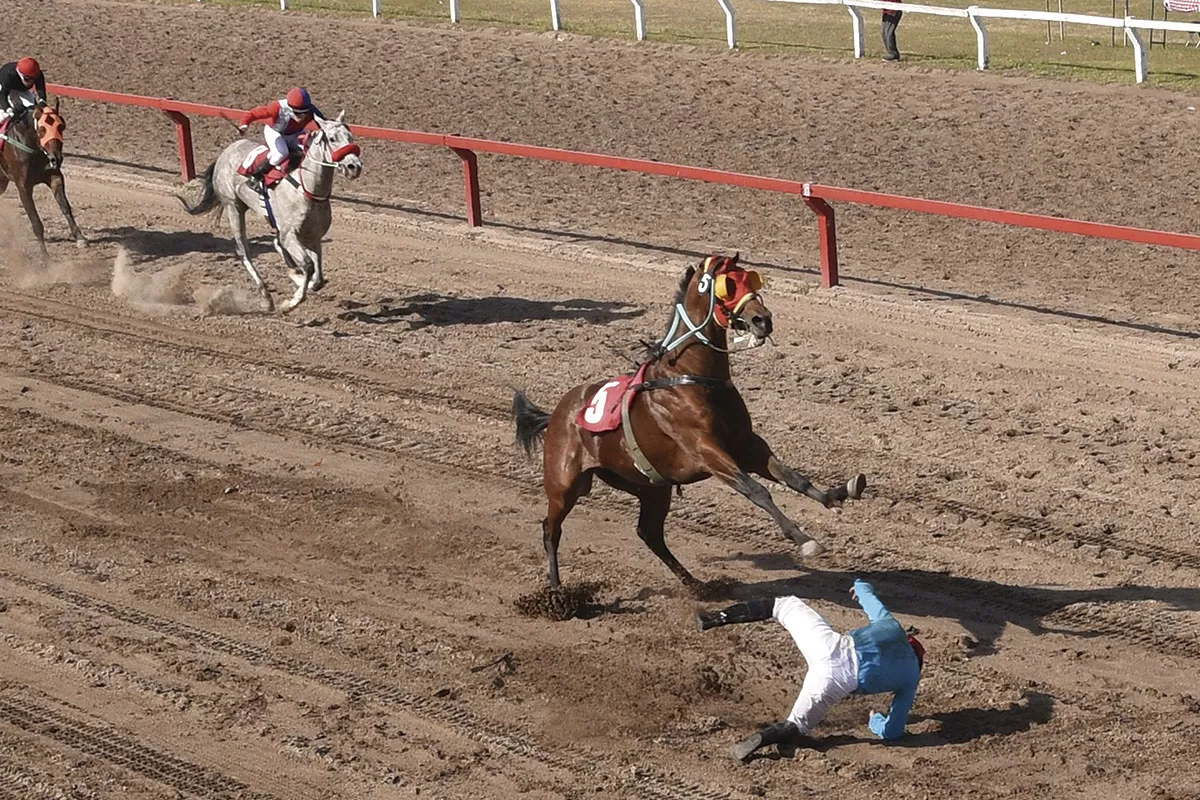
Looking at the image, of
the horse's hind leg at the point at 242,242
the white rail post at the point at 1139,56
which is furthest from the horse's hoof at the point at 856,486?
the white rail post at the point at 1139,56

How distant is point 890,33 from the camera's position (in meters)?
24.1

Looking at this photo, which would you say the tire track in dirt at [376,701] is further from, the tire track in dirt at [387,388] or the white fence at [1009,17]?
the white fence at [1009,17]

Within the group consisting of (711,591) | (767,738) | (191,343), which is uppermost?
(767,738)

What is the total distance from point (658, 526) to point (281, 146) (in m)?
7.06

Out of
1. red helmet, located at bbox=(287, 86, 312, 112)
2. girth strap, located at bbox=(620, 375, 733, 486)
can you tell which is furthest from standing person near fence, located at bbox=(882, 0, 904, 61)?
girth strap, located at bbox=(620, 375, 733, 486)

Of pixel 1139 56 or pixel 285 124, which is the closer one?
pixel 285 124

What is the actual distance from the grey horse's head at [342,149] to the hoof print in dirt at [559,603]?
5.70m

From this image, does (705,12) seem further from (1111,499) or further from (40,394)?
(1111,499)

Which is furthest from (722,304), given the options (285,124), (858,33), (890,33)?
(858,33)

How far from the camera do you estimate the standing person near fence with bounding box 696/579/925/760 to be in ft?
23.6

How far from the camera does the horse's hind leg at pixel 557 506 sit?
29.2ft

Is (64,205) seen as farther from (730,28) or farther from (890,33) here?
(890,33)

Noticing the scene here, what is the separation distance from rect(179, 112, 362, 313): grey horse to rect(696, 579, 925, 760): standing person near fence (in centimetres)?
766

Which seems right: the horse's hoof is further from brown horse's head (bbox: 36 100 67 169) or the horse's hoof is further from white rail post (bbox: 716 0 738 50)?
white rail post (bbox: 716 0 738 50)
